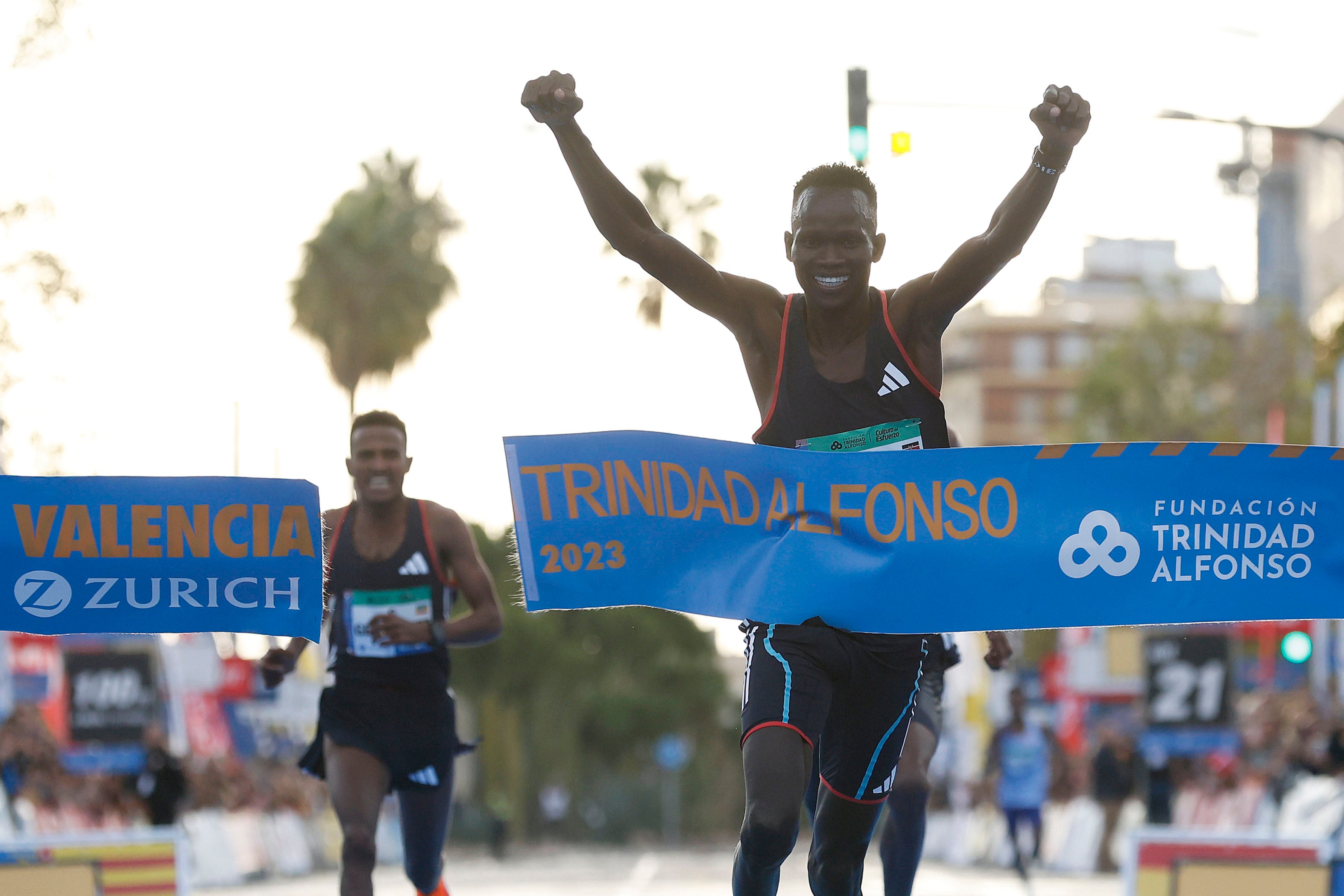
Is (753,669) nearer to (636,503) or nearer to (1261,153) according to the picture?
(636,503)

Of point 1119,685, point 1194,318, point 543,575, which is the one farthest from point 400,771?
point 1194,318

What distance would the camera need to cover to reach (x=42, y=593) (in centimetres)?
576

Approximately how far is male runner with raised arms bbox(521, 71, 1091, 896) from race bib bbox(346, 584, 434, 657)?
6.07 feet

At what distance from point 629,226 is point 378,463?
1886mm

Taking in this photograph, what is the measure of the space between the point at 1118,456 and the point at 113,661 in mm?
18293

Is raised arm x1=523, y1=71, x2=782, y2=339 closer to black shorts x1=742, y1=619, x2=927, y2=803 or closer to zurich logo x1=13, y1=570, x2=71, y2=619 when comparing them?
black shorts x1=742, y1=619, x2=927, y2=803

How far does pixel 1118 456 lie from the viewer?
5414 millimetres

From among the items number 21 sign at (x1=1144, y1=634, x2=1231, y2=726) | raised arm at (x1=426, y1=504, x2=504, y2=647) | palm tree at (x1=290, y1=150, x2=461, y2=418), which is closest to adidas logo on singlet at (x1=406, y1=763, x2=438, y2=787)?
raised arm at (x1=426, y1=504, x2=504, y2=647)

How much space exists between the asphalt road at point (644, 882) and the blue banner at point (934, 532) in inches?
293

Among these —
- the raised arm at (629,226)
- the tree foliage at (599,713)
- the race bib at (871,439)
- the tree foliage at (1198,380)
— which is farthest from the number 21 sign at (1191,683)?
the tree foliage at (599,713)

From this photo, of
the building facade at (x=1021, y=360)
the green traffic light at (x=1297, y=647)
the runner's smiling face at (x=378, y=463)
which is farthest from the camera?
the building facade at (x=1021, y=360)

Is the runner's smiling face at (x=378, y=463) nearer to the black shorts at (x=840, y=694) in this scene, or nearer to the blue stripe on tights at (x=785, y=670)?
the black shorts at (x=840, y=694)

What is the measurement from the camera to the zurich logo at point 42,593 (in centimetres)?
575

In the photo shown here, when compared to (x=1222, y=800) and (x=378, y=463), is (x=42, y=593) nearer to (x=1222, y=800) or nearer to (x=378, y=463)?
(x=378, y=463)
